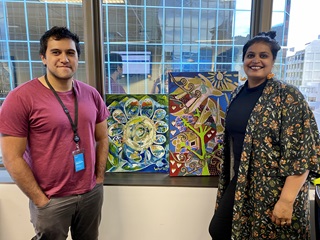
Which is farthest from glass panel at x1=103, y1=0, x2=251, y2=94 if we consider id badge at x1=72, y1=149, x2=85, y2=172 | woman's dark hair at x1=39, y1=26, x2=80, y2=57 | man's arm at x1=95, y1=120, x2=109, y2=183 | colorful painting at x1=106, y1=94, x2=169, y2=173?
→ id badge at x1=72, y1=149, x2=85, y2=172

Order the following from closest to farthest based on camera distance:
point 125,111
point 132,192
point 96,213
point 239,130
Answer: point 239,130 → point 96,213 → point 132,192 → point 125,111

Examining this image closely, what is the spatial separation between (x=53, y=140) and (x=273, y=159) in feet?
3.53

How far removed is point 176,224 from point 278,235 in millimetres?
745

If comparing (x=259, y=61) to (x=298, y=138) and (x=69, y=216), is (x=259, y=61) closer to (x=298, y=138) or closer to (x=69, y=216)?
(x=298, y=138)

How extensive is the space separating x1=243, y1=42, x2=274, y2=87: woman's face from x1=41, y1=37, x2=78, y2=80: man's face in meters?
0.93

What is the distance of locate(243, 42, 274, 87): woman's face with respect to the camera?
47.8 inches

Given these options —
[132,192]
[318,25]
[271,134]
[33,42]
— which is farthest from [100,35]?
[318,25]

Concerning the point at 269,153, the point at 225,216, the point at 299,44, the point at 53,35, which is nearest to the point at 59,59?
the point at 53,35

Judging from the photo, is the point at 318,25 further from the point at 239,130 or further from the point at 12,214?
the point at 12,214

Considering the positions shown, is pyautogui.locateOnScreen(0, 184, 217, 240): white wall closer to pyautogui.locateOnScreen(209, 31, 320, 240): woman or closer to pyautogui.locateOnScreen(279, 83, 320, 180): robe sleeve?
pyautogui.locateOnScreen(209, 31, 320, 240): woman

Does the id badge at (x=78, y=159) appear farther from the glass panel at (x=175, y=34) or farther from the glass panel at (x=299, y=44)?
the glass panel at (x=299, y=44)

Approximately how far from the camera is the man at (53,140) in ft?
3.66

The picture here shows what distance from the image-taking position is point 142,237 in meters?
1.76

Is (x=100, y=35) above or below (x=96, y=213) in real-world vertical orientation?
above
